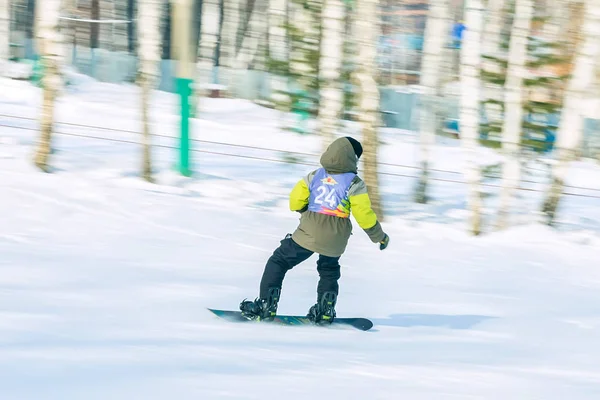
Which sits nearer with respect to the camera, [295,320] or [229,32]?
[295,320]

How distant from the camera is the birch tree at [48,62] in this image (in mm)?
11812

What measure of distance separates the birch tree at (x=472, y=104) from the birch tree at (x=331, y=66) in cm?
162

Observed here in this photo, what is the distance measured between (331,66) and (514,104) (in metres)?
2.58

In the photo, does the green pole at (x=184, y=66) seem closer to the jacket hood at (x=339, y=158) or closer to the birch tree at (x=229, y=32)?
the jacket hood at (x=339, y=158)

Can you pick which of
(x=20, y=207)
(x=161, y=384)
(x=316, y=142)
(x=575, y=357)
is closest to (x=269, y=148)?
(x=316, y=142)

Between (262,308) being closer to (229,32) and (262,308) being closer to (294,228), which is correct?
(294,228)

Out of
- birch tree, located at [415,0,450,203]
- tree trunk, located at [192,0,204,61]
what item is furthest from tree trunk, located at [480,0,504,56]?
tree trunk, located at [192,0,204,61]

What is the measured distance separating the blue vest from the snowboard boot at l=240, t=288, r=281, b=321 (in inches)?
Result: 26.0

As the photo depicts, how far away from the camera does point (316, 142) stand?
22.2 m

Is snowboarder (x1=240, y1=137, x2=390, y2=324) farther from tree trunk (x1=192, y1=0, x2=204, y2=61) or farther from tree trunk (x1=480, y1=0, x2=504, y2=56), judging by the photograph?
tree trunk (x1=192, y1=0, x2=204, y2=61)

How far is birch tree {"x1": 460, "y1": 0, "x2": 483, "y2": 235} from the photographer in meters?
12.3

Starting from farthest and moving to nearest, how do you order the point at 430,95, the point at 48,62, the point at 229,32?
the point at 229,32, the point at 430,95, the point at 48,62

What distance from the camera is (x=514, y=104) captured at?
42.4 feet

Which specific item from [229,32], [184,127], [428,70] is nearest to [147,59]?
[184,127]
